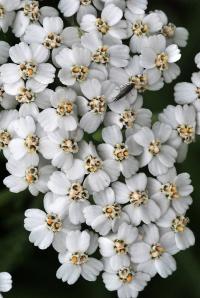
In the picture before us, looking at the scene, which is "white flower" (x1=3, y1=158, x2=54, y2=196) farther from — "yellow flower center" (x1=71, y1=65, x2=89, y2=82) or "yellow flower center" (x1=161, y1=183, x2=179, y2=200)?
"yellow flower center" (x1=161, y1=183, x2=179, y2=200)

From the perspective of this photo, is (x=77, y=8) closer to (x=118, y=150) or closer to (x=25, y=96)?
(x=25, y=96)

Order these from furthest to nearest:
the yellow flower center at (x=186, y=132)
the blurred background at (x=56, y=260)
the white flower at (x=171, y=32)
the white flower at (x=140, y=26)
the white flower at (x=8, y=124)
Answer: the blurred background at (x=56, y=260), the white flower at (x=171, y=32), the white flower at (x=140, y=26), the yellow flower center at (x=186, y=132), the white flower at (x=8, y=124)

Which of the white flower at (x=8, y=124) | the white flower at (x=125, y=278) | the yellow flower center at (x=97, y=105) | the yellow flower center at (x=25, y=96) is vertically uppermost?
the yellow flower center at (x=97, y=105)

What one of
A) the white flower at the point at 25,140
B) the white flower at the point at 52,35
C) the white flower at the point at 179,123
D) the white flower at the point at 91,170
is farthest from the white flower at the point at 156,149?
the white flower at the point at 52,35

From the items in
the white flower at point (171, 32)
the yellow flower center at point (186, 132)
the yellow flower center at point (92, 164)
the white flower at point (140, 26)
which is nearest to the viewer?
the yellow flower center at point (92, 164)

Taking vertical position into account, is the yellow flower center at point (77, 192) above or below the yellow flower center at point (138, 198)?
below

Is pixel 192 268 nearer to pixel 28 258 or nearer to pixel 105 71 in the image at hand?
pixel 28 258

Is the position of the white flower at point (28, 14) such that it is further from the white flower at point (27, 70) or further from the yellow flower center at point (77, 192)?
the yellow flower center at point (77, 192)
